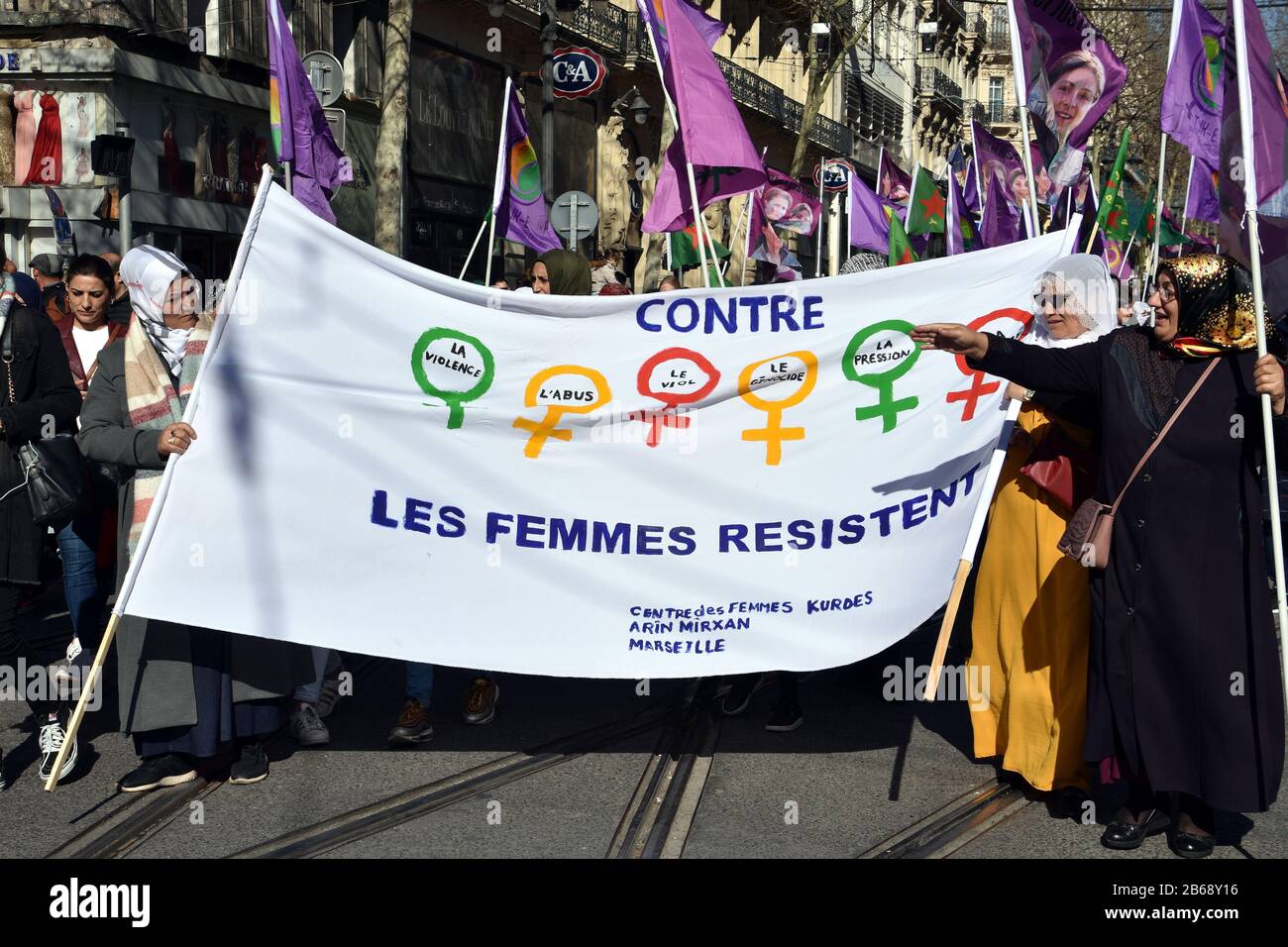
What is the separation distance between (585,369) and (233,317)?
3.94 feet

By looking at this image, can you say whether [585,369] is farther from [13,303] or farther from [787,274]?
[787,274]

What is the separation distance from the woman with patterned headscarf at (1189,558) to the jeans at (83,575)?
3343 millimetres

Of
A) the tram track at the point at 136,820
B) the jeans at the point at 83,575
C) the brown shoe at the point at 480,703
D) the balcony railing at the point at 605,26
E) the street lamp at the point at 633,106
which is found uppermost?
the balcony railing at the point at 605,26

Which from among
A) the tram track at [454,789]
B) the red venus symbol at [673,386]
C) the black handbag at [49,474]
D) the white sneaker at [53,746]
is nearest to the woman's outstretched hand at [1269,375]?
the red venus symbol at [673,386]

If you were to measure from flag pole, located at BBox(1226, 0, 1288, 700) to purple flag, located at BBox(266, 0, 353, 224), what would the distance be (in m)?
5.08

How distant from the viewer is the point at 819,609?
204 inches

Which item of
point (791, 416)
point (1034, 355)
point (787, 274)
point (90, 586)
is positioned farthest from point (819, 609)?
point (787, 274)

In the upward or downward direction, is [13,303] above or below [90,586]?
above

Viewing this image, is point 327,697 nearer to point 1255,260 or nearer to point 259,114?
point 1255,260

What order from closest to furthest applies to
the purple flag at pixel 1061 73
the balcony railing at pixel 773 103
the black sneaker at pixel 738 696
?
the black sneaker at pixel 738 696
the purple flag at pixel 1061 73
the balcony railing at pixel 773 103

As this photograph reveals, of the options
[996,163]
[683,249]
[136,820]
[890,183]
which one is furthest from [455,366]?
[890,183]

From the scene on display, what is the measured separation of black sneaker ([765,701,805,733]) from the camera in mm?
6105

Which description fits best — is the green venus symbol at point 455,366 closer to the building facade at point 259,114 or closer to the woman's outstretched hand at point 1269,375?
the woman's outstretched hand at point 1269,375

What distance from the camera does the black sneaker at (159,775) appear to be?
205 inches
